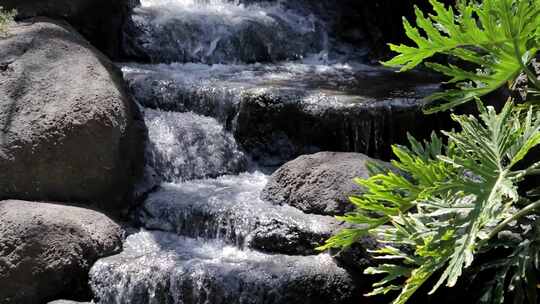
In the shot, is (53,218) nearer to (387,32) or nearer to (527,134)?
(527,134)

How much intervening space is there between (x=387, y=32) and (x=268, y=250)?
7508 millimetres

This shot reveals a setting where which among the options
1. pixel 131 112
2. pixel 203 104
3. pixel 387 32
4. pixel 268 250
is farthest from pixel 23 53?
pixel 387 32

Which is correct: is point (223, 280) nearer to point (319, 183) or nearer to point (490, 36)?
point (319, 183)

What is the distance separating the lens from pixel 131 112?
8102mm

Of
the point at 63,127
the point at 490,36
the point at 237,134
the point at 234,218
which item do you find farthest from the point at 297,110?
the point at 490,36

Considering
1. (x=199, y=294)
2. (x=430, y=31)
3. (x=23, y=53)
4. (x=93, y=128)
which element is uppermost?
(x=430, y=31)

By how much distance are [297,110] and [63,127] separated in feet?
8.81

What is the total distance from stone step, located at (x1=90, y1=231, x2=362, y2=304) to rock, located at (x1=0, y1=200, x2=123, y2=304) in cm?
18

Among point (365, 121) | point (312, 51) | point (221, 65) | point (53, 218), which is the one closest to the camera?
point (53, 218)

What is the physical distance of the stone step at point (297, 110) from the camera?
27.9 ft

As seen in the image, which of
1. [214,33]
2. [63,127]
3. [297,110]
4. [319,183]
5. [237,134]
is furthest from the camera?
[214,33]

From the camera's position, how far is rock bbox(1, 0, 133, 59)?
9484 mm

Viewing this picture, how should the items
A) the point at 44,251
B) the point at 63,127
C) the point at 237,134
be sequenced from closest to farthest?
the point at 44,251
the point at 63,127
the point at 237,134

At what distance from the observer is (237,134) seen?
8922 millimetres
